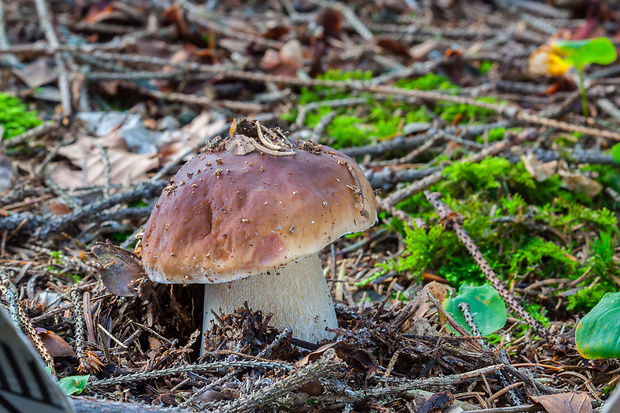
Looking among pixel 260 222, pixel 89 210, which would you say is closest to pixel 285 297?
pixel 260 222

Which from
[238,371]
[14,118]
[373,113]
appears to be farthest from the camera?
[373,113]

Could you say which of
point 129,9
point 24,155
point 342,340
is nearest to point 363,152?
point 342,340

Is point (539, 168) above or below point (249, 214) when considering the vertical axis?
below

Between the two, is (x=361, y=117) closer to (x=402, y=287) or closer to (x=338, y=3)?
(x=402, y=287)

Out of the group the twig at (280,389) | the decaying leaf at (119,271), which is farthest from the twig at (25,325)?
the twig at (280,389)

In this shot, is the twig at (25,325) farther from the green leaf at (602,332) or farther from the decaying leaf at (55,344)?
the green leaf at (602,332)

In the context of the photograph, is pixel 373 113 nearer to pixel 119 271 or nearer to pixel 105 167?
pixel 105 167
